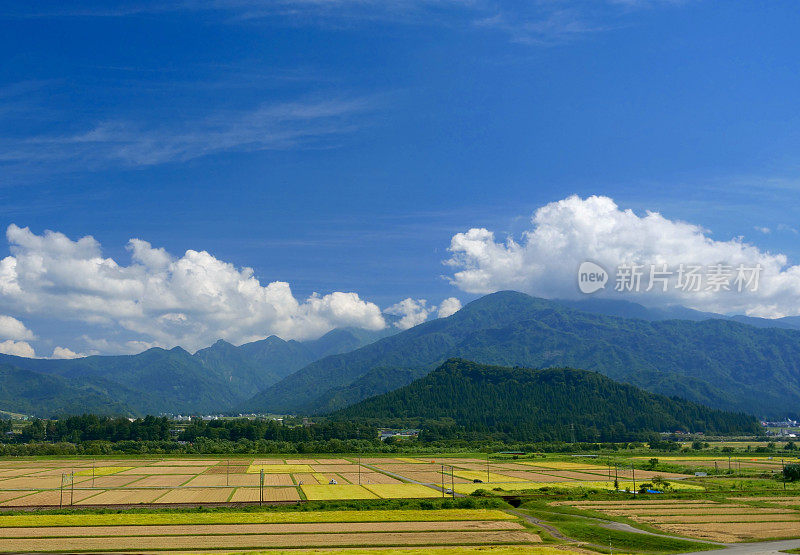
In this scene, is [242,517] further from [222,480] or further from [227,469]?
[227,469]

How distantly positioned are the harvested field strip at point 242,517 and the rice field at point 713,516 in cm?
1300

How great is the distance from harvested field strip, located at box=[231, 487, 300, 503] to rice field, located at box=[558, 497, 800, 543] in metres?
31.2

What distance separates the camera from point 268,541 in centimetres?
4488

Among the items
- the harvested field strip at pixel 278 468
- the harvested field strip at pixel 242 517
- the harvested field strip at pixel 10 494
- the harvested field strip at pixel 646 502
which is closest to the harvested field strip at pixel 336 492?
the harvested field strip at pixel 242 517

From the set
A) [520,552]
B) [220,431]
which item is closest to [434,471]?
[520,552]

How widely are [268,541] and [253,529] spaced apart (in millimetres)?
5440

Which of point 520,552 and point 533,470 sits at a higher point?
point 520,552

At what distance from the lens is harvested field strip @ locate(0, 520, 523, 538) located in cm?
4766

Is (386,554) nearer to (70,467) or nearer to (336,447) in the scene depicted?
(70,467)

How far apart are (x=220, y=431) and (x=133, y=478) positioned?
102006 mm

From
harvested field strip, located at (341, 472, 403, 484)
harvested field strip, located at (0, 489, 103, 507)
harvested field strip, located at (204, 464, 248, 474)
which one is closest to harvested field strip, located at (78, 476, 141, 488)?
harvested field strip, located at (0, 489, 103, 507)

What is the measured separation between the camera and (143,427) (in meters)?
184

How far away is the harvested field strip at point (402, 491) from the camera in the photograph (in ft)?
224

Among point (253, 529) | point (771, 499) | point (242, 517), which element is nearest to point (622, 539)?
point (253, 529)
